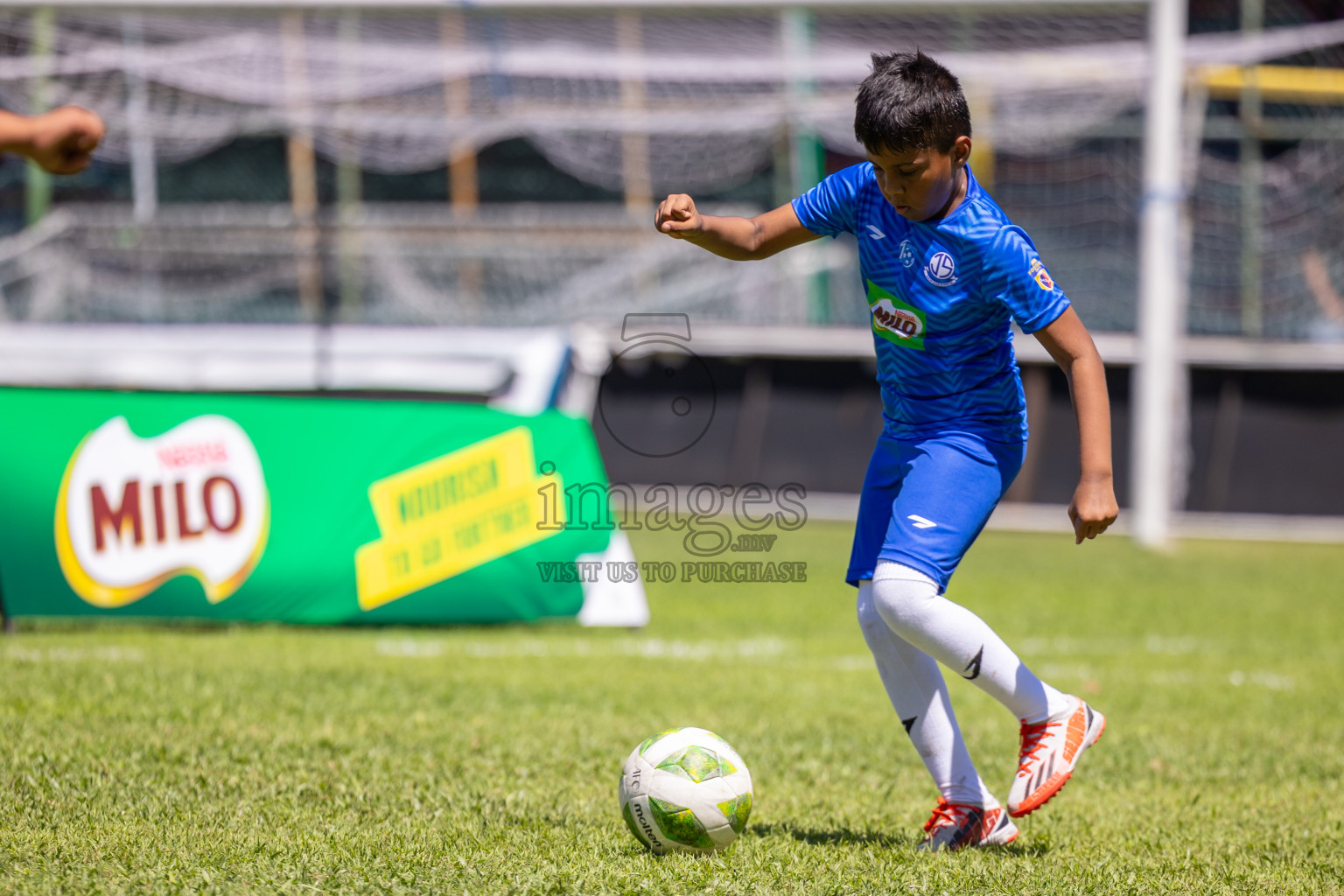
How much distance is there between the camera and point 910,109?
3219 mm

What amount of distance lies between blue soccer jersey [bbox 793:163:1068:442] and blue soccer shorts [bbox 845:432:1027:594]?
0.05 m

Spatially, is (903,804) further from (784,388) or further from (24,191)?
(24,191)

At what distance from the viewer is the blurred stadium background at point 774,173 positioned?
1371 centimetres

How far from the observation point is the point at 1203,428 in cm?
1439

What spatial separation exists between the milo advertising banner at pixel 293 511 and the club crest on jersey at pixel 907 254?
4.34m

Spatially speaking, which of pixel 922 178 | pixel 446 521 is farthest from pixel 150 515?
pixel 922 178

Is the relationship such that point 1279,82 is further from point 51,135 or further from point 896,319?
point 51,135

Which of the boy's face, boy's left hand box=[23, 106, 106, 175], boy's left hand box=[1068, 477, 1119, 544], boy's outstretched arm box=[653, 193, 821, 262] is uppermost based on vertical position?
boy's left hand box=[23, 106, 106, 175]

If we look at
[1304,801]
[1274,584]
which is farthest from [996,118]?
[1304,801]

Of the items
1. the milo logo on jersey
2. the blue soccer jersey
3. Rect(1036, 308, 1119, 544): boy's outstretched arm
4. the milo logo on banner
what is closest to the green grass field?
the milo logo on banner

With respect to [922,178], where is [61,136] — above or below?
above

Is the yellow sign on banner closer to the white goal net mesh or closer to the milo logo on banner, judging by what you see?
the milo logo on banner

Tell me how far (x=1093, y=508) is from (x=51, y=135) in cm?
274

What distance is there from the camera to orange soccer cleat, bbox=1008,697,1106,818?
3396 millimetres
